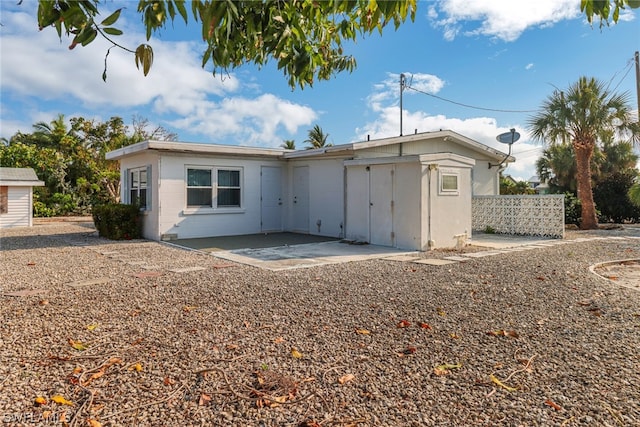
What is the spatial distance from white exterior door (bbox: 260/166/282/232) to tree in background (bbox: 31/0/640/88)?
10.1m

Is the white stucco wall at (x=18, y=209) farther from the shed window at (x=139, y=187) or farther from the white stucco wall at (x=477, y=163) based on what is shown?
the white stucco wall at (x=477, y=163)

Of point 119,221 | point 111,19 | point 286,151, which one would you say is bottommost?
point 119,221

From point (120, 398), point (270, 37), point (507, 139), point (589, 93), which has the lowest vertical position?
point (120, 398)

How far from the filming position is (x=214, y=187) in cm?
1222

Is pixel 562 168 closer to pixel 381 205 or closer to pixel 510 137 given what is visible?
pixel 510 137

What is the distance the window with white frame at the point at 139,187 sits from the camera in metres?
11.9

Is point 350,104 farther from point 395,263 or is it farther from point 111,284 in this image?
point 111,284

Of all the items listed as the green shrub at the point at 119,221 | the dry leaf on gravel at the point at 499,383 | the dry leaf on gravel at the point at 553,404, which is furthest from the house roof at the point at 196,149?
the dry leaf on gravel at the point at 553,404

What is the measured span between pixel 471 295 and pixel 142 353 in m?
3.90

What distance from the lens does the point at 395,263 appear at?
24.9 ft

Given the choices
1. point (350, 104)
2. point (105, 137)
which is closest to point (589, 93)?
point (350, 104)

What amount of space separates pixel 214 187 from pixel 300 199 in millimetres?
2859

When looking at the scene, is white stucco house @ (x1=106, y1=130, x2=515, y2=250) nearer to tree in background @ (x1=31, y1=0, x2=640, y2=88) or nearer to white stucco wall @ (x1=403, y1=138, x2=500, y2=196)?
white stucco wall @ (x1=403, y1=138, x2=500, y2=196)

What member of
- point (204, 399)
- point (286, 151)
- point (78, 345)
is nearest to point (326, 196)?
point (286, 151)
